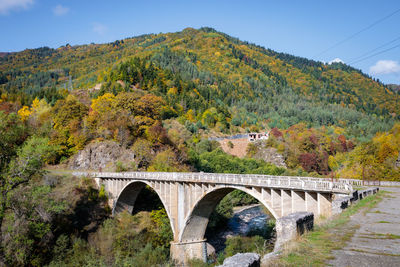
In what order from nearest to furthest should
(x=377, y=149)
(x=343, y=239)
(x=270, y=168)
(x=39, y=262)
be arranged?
(x=343, y=239) → (x=39, y=262) → (x=377, y=149) → (x=270, y=168)

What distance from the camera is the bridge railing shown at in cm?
1806

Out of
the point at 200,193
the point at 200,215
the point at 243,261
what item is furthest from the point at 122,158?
the point at 243,261

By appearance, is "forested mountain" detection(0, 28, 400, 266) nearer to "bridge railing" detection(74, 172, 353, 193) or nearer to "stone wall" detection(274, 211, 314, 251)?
"stone wall" detection(274, 211, 314, 251)

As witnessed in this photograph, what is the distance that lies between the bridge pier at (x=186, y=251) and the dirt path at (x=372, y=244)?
85.8ft

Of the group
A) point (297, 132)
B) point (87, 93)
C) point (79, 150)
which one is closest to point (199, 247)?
point (79, 150)

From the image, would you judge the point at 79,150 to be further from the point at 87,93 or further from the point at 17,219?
the point at 87,93

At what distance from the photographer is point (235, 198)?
6881 centimetres

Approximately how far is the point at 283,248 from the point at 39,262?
3124 centimetres

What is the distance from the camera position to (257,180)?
24141 millimetres

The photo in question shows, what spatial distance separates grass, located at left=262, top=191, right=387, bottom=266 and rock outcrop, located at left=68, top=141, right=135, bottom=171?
4857 cm

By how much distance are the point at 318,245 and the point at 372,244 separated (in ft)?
5.17

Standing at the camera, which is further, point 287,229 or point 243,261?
point 287,229

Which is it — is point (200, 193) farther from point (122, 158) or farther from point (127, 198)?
point (122, 158)

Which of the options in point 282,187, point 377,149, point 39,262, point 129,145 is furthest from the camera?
point 377,149
